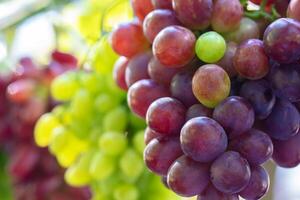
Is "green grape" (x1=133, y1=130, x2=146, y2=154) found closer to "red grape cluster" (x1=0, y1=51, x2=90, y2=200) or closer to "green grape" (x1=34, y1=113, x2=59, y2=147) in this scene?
"green grape" (x1=34, y1=113, x2=59, y2=147)

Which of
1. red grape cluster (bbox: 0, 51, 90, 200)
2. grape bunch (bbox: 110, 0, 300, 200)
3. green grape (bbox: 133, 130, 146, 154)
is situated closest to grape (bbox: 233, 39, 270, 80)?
grape bunch (bbox: 110, 0, 300, 200)

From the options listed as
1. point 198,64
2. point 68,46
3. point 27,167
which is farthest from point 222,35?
point 68,46

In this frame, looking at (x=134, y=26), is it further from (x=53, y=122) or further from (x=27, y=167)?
(x=27, y=167)

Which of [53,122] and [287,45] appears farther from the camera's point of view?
[53,122]

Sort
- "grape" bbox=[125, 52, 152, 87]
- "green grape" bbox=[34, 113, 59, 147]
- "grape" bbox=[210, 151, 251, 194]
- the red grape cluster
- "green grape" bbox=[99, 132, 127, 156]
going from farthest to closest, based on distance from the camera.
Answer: the red grape cluster, "green grape" bbox=[34, 113, 59, 147], "green grape" bbox=[99, 132, 127, 156], "grape" bbox=[125, 52, 152, 87], "grape" bbox=[210, 151, 251, 194]

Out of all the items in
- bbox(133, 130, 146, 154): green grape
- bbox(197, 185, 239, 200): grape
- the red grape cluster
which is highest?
bbox(197, 185, 239, 200): grape

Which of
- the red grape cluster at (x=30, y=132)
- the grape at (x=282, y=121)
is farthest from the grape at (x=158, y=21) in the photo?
the red grape cluster at (x=30, y=132)

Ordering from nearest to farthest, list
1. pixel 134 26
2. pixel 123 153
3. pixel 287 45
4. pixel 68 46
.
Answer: pixel 287 45 → pixel 134 26 → pixel 123 153 → pixel 68 46

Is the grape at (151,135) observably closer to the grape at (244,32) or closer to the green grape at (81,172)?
the grape at (244,32)
